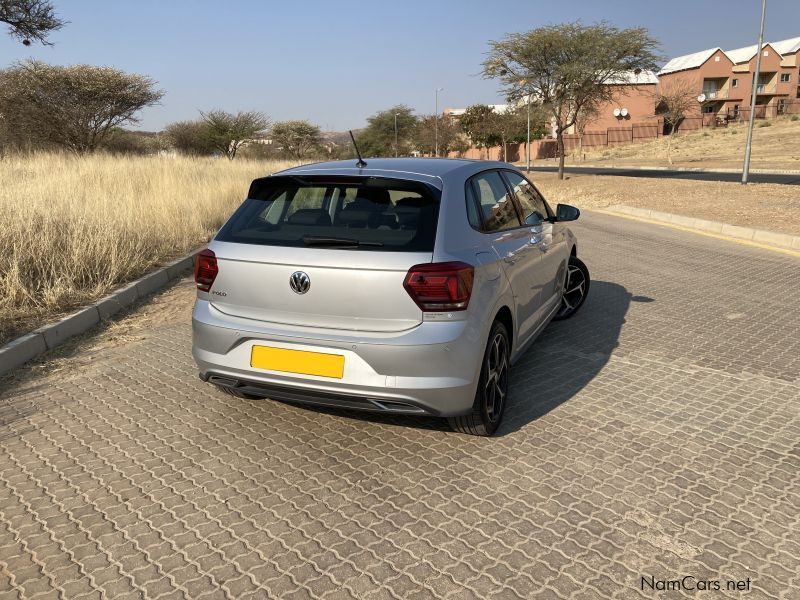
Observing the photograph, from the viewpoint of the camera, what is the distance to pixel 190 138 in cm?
4250

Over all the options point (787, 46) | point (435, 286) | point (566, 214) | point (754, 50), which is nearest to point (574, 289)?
point (566, 214)

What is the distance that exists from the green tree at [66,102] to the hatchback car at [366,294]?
24.6m

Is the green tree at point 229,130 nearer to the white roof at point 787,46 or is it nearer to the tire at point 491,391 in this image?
the tire at point 491,391

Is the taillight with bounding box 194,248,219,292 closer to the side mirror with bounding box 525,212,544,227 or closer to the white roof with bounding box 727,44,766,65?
the side mirror with bounding box 525,212,544,227

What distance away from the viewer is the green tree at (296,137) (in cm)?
5365

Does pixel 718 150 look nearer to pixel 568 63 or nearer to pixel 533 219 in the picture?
pixel 568 63

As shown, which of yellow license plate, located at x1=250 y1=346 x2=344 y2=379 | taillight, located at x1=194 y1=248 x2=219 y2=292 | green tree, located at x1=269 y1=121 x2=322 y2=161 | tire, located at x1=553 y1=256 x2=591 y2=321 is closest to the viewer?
yellow license plate, located at x1=250 y1=346 x2=344 y2=379

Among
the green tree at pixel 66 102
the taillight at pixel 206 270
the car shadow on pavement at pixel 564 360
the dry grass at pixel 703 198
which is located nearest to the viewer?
the taillight at pixel 206 270

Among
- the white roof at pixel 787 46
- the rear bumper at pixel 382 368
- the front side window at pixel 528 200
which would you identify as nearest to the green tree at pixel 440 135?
the white roof at pixel 787 46

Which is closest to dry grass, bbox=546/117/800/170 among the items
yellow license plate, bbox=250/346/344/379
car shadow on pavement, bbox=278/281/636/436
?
car shadow on pavement, bbox=278/281/636/436

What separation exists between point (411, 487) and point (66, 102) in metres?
27.8

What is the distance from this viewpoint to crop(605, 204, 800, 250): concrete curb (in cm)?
998

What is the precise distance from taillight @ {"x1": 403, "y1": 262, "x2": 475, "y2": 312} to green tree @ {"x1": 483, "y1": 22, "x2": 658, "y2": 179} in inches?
1010

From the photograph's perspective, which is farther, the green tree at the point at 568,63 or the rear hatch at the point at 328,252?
the green tree at the point at 568,63
